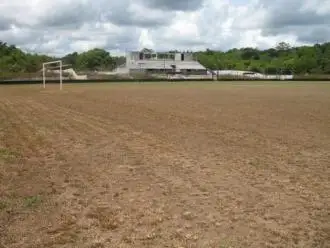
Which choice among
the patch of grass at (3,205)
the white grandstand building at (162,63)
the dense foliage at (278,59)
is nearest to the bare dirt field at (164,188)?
the patch of grass at (3,205)

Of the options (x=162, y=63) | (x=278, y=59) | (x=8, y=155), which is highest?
(x=278, y=59)

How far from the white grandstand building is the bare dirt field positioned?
121578 mm

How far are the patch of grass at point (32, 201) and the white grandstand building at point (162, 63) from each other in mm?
127900

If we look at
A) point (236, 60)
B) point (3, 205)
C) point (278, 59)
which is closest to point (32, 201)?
point (3, 205)

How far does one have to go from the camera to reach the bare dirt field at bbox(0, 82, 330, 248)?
6.25 m

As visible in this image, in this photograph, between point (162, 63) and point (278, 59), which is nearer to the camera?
point (162, 63)

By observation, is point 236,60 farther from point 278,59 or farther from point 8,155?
point 8,155

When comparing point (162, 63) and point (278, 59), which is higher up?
point (278, 59)

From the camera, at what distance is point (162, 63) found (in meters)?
147

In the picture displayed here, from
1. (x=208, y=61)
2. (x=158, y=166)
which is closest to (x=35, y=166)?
(x=158, y=166)

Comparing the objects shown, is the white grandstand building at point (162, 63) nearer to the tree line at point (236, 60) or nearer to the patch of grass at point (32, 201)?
the tree line at point (236, 60)

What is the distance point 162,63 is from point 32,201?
140 metres

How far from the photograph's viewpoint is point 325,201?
7766 millimetres

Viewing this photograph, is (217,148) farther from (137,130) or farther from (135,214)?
(135,214)
